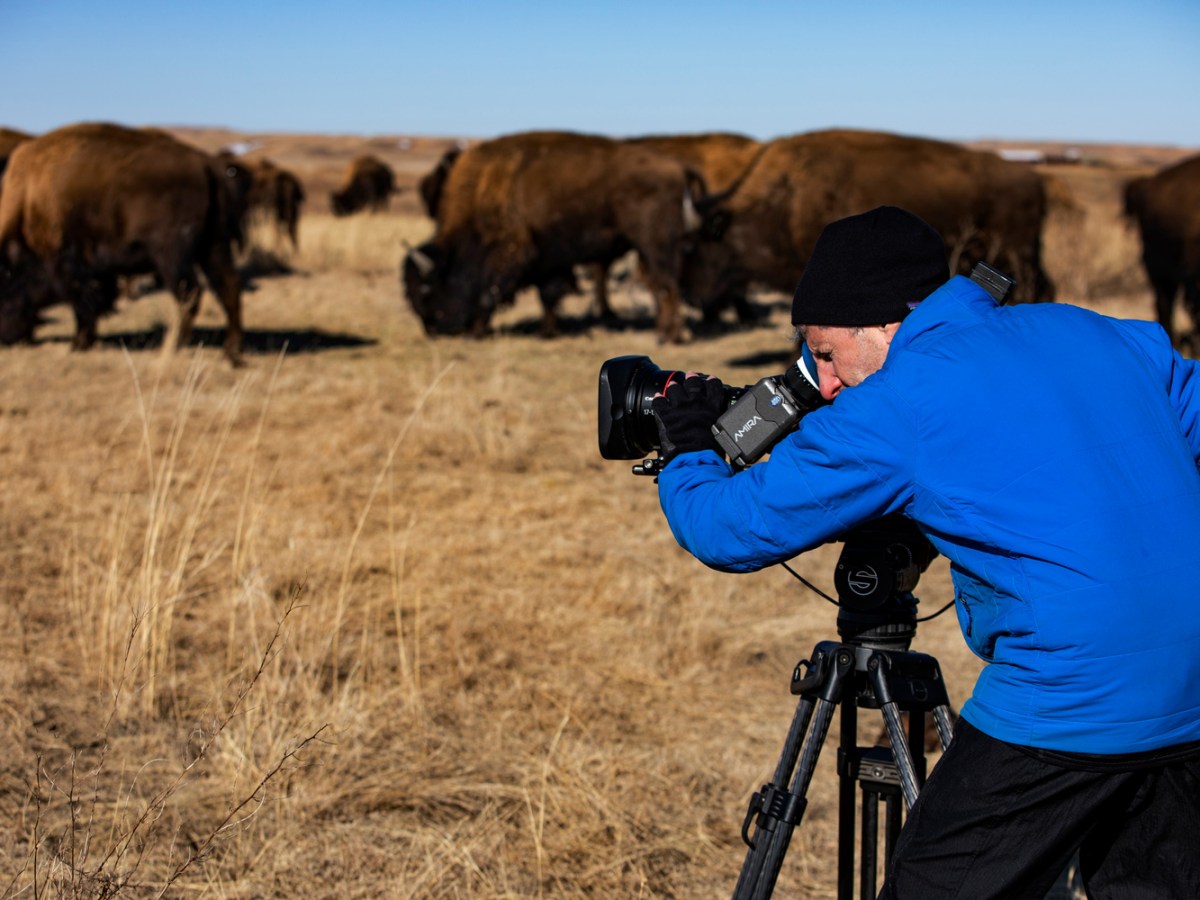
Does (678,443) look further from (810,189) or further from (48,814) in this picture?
(810,189)

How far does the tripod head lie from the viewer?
2363mm

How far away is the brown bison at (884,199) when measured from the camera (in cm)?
1124

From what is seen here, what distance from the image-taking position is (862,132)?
465 inches

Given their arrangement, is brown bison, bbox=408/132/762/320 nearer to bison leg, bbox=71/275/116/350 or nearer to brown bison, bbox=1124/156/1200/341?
brown bison, bbox=1124/156/1200/341

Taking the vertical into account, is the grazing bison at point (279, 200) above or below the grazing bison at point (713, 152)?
below

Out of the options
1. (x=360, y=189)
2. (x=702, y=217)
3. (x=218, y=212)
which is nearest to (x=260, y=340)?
(x=218, y=212)

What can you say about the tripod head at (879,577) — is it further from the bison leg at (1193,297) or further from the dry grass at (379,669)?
the bison leg at (1193,297)

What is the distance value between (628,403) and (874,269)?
0.62 meters

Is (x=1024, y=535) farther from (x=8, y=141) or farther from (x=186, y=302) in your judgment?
(x=8, y=141)

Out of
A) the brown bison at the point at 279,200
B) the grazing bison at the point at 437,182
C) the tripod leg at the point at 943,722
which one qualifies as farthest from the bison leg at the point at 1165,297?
the brown bison at the point at 279,200

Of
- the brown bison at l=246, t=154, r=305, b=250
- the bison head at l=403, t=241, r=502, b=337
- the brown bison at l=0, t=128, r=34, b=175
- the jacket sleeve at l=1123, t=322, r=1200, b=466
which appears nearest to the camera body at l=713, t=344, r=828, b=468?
the jacket sleeve at l=1123, t=322, r=1200, b=466

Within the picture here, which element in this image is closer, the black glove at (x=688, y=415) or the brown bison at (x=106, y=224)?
the black glove at (x=688, y=415)

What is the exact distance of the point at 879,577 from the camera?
7.77 ft

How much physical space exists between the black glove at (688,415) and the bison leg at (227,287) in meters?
9.76
